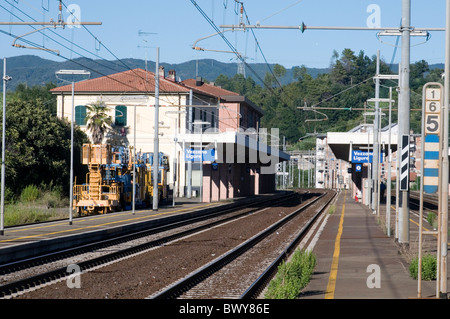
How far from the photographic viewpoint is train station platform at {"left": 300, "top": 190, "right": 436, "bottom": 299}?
42.8ft

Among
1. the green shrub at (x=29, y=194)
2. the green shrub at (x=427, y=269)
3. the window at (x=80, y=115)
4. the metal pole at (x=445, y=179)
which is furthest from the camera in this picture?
the window at (x=80, y=115)

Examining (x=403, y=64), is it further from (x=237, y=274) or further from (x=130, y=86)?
(x=130, y=86)

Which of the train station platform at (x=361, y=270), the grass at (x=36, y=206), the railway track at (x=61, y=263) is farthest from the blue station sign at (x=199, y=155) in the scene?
the train station platform at (x=361, y=270)

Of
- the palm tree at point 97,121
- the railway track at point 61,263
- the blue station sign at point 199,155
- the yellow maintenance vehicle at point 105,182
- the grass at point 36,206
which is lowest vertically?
the railway track at point 61,263

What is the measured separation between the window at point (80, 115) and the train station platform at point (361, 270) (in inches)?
1865

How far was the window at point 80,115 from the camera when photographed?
7111 centimetres

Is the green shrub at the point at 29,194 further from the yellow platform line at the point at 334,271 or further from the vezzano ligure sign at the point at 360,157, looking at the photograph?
the yellow platform line at the point at 334,271

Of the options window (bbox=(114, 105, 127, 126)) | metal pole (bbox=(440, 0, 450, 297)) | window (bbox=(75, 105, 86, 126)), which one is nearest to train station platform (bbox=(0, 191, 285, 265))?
metal pole (bbox=(440, 0, 450, 297))

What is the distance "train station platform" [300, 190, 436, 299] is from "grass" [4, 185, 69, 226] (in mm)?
14066

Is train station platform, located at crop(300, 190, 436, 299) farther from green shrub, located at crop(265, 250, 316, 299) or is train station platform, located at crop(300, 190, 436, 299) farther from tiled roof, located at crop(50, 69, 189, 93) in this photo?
tiled roof, located at crop(50, 69, 189, 93)

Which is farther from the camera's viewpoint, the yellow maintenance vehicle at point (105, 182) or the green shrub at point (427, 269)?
the yellow maintenance vehicle at point (105, 182)

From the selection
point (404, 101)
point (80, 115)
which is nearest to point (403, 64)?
point (404, 101)

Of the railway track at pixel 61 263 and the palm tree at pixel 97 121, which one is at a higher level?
the palm tree at pixel 97 121
